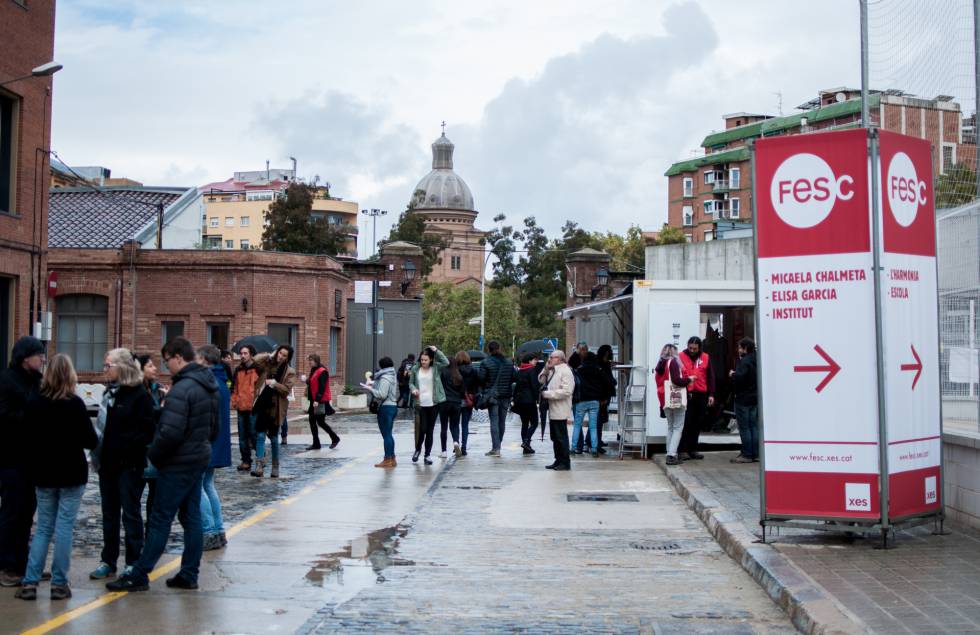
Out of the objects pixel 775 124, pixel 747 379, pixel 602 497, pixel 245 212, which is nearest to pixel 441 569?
pixel 602 497

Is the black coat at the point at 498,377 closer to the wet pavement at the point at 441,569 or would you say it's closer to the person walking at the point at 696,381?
the person walking at the point at 696,381

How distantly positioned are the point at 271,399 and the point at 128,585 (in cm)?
817

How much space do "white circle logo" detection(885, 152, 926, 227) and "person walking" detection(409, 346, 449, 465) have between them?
380 inches

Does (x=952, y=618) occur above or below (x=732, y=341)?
below

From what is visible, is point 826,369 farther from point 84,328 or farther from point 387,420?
point 84,328

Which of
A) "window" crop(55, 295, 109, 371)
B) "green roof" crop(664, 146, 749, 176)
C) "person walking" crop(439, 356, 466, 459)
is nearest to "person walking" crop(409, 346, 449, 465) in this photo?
"person walking" crop(439, 356, 466, 459)

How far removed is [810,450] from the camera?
32.2 feet

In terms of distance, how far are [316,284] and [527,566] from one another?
3149cm

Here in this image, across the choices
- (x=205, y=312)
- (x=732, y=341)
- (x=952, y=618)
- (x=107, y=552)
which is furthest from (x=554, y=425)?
(x=205, y=312)

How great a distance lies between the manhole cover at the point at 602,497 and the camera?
14.3 metres

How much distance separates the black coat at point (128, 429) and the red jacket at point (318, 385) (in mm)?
11965

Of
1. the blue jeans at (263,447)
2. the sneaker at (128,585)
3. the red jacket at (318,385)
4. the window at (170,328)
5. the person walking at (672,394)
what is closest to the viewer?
the sneaker at (128,585)

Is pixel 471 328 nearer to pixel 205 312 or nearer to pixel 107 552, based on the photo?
pixel 205 312

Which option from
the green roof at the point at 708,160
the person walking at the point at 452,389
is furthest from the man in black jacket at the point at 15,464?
the green roof at the point at 708,160
